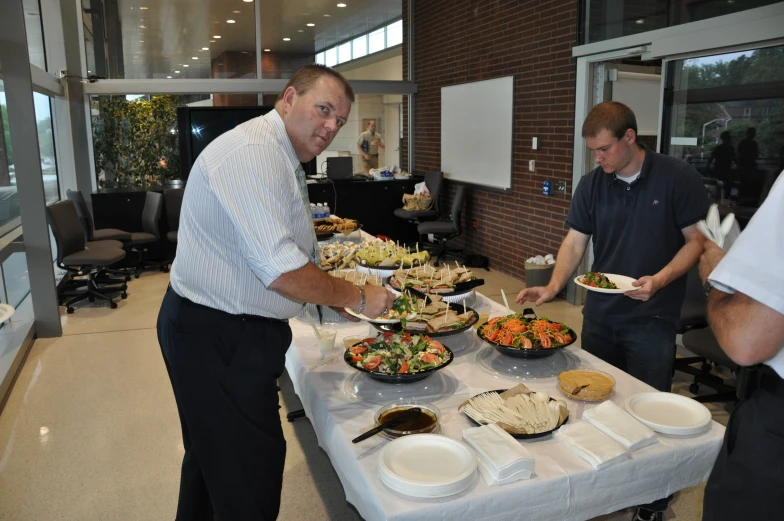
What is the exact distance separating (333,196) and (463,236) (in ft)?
6.13

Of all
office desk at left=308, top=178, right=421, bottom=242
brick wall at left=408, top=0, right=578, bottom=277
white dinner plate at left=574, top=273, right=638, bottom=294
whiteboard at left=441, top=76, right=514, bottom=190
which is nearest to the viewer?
white dinner plate at left=574, top=273, right=638, bottom=294

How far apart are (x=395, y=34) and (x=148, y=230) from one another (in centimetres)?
486

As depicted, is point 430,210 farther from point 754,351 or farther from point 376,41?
point 754,351

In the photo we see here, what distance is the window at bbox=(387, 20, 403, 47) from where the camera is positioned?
9383 millimetres

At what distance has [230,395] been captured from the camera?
1812 mm

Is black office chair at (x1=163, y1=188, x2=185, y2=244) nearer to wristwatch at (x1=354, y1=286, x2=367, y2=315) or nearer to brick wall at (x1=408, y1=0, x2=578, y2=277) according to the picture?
brick wall at (x1=408, y1=0, x2=578, y2=277)

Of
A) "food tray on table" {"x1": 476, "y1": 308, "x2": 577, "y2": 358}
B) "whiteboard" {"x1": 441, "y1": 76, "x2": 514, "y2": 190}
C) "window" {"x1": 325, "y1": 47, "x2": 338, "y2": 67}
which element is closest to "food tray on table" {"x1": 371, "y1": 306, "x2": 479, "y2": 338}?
"food tray on table" {"x1": 476, "y1": 308, "x2": 577, "y2": 358}

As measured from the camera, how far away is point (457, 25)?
7871 mm

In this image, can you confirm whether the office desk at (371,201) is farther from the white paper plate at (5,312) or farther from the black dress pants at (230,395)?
the black dress pants at (230,395)

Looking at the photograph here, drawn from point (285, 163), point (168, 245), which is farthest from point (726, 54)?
point (168, 245)

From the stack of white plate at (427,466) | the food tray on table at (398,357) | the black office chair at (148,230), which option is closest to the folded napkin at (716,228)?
the stack of white plate at (427,466)

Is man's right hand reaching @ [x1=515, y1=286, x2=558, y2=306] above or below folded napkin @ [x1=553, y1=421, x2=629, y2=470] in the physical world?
above

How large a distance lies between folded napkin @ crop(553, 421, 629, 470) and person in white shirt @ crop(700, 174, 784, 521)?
285 mm

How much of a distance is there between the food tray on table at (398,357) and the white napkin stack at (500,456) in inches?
15.2
